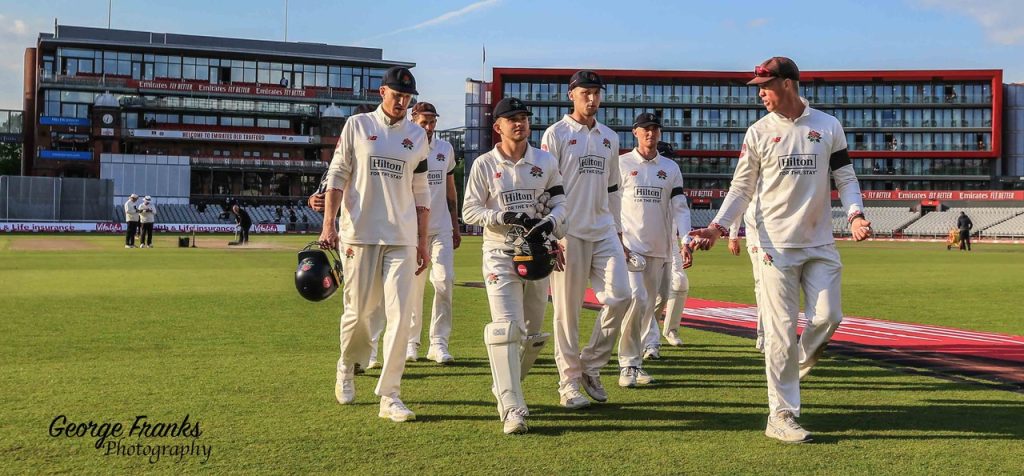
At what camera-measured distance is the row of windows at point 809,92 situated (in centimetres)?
9312

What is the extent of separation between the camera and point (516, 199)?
617 cm

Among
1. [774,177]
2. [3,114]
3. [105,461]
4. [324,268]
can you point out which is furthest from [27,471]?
[3,114]

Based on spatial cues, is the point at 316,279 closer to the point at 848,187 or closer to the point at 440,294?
the point at 440,294

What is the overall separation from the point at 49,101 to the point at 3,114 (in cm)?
961

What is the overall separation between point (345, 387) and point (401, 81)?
2100 millimetres

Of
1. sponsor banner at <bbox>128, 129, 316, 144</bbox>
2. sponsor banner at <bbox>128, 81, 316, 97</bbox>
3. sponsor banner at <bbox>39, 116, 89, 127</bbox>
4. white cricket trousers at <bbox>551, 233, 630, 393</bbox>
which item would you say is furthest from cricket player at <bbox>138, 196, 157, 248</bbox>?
sponsor banner at <bbox>128, 81, 316, 97</bbox>

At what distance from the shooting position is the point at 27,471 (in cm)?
435

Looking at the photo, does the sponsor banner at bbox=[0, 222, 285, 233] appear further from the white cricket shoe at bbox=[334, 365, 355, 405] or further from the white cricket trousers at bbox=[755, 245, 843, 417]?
the white cricket trousers at bbox=[755, 245, 843, 417]

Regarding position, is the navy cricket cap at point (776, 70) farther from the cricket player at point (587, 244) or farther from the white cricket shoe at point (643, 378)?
the white cricket shoe at point (643, 378)

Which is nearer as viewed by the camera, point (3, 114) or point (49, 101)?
point (49, 101)

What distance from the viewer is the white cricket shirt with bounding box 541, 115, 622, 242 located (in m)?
6.61

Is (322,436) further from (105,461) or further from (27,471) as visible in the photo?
(27,471)

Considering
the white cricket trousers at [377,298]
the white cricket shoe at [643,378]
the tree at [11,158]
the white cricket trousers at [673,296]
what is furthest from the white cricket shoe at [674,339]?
the tree at [11,158]

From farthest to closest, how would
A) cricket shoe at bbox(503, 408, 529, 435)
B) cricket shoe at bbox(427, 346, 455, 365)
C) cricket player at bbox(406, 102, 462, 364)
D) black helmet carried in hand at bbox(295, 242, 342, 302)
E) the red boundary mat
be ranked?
cricket player at bbox(406, 102, 462, 364)
cricket shoe at bbox(427, 346, 455, 365)
the red boundary mat
black helmet carried in hand at bbox(295, 242, 342, 302)
cricket shoe at bbox(503, 408, 529, 435)
